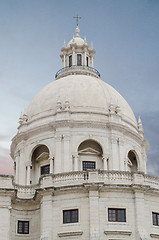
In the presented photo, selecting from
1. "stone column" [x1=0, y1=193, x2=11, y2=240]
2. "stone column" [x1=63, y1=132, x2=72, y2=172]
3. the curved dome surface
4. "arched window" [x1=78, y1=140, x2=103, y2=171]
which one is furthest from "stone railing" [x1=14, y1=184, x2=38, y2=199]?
the curved dome surface

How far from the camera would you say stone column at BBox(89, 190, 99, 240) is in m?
38.2

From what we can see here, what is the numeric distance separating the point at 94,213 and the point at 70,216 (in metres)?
2.25

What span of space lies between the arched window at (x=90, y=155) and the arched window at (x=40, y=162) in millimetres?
3929

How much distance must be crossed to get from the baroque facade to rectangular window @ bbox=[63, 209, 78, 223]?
0.09 m

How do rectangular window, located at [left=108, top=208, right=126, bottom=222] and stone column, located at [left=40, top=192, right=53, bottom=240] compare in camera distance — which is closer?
stone column, located at [left=40, top=192, right=53, bottom=240]

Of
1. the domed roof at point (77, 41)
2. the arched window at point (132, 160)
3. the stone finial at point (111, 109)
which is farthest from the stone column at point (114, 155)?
the domed roof at point (77, 41)

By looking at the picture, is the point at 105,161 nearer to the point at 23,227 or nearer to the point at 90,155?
the point at 90,155

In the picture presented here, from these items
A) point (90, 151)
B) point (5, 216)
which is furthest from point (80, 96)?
point (5, 216)

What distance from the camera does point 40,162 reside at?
5253 cm

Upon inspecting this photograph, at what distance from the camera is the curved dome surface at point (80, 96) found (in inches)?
2133

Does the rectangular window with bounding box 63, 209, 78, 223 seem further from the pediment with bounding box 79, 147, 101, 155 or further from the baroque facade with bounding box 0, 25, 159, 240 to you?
the pediment with bounding box 79, 147, 101, 155

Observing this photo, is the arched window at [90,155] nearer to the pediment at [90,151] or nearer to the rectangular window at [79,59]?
the pediment at [90,151]

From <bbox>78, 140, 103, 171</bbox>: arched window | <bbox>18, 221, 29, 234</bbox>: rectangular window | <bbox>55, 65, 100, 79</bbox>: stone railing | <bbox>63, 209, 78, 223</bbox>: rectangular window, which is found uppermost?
<bbox>55, 65, 100, 79</bbox>: stone railing

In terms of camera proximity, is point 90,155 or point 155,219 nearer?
point 155,219
